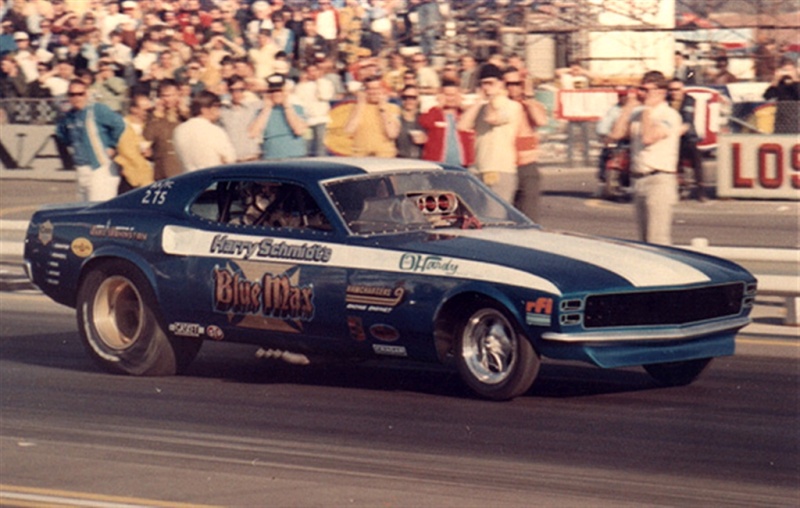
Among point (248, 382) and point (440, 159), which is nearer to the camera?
point (248, 382)

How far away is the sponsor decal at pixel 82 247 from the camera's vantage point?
10.6 meters

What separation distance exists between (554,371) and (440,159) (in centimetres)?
435

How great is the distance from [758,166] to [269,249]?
12876 millimetres

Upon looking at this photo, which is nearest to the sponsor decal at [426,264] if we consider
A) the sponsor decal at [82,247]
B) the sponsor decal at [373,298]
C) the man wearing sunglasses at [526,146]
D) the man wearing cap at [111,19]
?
the sponsor decal at [373,298]

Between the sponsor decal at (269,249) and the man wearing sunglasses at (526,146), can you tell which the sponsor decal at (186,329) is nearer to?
the sponsor decal at (269,249)

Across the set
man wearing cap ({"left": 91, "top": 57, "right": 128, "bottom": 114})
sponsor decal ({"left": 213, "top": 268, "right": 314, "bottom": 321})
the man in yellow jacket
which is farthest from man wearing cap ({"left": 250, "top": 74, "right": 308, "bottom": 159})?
man wearing cap ({"left": 91, "top": 57, "right": 128, "bottom": 114})

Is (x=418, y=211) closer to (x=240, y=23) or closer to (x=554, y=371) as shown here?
(x=554, y=371)

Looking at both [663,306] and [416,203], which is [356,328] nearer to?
[416,203]

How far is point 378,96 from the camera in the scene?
1432cm

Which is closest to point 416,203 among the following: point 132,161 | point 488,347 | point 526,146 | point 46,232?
point 488,347

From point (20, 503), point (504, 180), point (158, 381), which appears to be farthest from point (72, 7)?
point (20, 503)

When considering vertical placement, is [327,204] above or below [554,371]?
above

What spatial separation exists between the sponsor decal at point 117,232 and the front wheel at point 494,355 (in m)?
2.37

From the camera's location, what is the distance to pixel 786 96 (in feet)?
73.9
